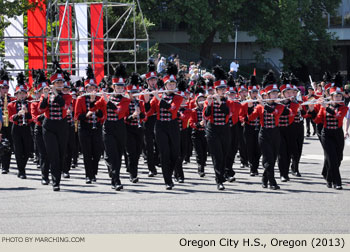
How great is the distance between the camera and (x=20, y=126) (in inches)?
664

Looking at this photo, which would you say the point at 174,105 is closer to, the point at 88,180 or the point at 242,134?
the point at 88,180

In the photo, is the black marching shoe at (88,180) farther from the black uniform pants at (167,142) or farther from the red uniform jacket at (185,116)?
the red uniform jacket at (185,116)

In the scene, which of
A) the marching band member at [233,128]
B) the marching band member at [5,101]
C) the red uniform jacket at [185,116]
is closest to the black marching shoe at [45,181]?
the marching band member at [5,101]

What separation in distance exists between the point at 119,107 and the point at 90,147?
1.64m

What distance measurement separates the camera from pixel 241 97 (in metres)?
17.8

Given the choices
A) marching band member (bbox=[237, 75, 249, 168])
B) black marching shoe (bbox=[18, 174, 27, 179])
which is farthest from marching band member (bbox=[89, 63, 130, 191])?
marching band member (bbox=[237, 75, 249, 168])

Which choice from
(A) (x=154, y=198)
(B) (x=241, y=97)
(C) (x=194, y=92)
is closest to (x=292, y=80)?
(B) (x=241, y=97)

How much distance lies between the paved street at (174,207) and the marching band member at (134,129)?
1.15 ft

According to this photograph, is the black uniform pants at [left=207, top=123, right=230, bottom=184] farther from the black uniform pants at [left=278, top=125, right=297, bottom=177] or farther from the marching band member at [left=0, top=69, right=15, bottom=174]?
the marching band member at [left=0, top=69, right=15, bottom=174]

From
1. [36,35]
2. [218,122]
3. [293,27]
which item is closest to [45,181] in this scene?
[218,122]

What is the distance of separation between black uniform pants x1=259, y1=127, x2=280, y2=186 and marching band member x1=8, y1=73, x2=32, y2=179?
5227 millimetres

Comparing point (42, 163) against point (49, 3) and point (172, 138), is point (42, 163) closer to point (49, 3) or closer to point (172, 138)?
point (172, 138)

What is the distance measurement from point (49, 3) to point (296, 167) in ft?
39.0

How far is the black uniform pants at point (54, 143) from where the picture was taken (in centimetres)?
1412
